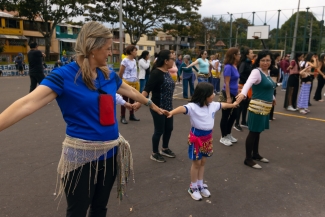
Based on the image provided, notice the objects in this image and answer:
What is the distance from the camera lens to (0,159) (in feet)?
14.1

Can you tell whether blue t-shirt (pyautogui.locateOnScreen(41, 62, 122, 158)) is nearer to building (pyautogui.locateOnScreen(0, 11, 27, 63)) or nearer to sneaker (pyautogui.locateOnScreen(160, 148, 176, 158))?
sneaker (pyautogui.locateOnScreen(160, 148, 176, 158))

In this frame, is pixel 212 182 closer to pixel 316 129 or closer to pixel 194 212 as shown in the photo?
pixel 194 212

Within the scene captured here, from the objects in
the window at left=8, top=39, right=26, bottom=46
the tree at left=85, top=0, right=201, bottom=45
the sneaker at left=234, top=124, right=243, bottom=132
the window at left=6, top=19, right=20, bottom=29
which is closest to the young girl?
the sneaker at left=234, top=124, right=243, bottom=132

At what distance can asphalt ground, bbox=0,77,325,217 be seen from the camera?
3072 mm

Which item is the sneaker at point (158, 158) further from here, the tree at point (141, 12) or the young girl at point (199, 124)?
the tree at point (141, 12)

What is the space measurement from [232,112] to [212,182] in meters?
1.84

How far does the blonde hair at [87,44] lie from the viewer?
1.84m

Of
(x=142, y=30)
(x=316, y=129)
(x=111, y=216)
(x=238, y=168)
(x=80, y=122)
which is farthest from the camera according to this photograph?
(x=142, y=30)

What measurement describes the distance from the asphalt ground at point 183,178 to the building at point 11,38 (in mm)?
39667

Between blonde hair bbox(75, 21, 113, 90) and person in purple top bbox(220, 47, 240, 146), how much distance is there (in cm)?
354

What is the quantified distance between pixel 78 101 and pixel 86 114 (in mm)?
109

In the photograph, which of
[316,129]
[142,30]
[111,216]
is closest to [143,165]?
[111,216]

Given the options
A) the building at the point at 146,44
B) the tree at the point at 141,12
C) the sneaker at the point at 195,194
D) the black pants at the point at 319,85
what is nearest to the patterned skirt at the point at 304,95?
the black pants at the point at 319,85

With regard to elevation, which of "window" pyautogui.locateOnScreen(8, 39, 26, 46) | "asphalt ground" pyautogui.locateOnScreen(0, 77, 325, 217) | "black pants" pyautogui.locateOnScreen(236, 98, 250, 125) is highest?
"window" pyautogui.locateOnScreen(8, 39, 26, 46)
